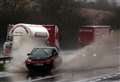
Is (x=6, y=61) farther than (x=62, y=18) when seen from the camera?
No

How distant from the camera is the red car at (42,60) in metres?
25.0

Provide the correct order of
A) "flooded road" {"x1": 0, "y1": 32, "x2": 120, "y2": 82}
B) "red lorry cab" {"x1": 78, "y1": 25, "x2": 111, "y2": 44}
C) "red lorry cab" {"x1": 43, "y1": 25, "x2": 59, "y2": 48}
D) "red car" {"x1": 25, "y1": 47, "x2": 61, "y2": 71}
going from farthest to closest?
1. "red lorry cab" {"x1": 78, "y1": 25, "x2": 111, "y2": 44}
2. "red lorry cab" {"x1": 43, "y1": 25, "x2": 59, "y2": 48}
3. "red car" {"x1": 25, "y1": 47, "x2": 61, "y2": 71}
4. "flooded road" {"x1": 0, "y1": 32, "x2": 120, "y2": 82}

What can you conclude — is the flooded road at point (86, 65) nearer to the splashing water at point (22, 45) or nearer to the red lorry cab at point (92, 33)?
the red lorry cab at point (92, 33)

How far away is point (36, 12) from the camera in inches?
2633

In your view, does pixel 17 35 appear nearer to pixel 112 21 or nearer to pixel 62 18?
pixel 112 21

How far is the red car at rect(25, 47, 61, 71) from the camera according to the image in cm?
2500

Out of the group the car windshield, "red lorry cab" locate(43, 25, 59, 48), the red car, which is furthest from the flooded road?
"red lorry cab" locate(43, 25, 59, 48)

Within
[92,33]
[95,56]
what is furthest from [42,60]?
[92,33]

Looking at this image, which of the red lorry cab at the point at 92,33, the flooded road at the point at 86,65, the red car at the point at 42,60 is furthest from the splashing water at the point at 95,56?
the red car at the point at 42,60

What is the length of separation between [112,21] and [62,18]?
2252 cm

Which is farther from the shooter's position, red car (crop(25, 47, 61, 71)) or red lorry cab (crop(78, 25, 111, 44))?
red lorry cab (crop(78, 25, 111, 44))

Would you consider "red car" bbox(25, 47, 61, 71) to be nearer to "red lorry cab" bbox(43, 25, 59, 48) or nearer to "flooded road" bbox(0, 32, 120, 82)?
"flooded road" bbox(0, 32, 120, 82)

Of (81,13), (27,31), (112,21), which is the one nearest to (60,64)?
(27,31)

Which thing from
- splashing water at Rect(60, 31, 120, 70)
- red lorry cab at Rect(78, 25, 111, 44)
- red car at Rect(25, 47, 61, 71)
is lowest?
splashing water at Rect(60, 31, 120, 70)
